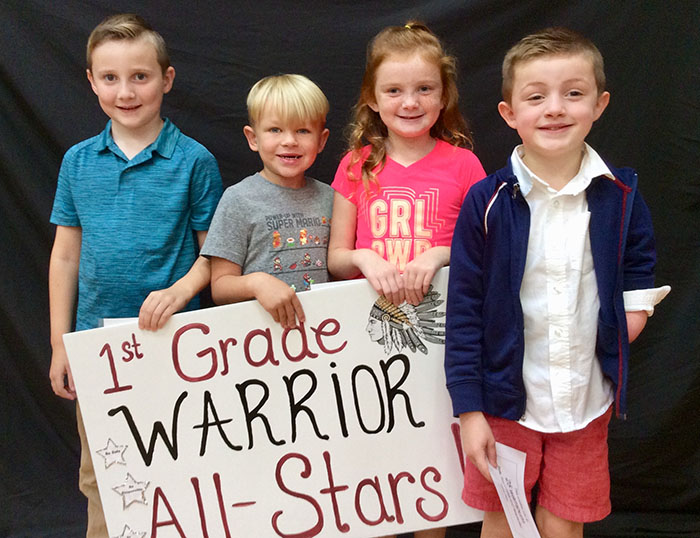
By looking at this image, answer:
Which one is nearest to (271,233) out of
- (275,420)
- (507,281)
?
(275,420)

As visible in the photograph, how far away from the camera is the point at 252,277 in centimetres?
154

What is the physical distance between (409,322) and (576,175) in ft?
1.58

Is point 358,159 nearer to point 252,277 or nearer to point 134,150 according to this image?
point 252,277

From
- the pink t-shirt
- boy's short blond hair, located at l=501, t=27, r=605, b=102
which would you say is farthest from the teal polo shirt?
boy's short blond hair, located at l=501, t=27, r=605, b=102

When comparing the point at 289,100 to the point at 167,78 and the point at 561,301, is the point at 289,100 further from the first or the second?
the point at 561,301

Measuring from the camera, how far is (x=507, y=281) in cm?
141

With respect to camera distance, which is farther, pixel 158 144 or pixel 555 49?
pixel 158 144

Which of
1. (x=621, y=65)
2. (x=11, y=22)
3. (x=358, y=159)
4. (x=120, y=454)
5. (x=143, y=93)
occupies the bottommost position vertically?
(x=120, y=454)

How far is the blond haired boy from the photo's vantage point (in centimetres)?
138

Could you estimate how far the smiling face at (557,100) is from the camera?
1354 millimetres

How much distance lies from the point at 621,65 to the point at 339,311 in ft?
3.92

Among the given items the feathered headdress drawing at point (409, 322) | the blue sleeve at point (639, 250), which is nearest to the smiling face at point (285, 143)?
the feathered headdress drawing at point (409, 322)

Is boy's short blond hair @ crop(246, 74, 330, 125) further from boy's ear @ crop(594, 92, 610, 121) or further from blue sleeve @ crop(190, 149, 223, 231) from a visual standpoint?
boy's ear @ crop(594, 92, 610, 121)

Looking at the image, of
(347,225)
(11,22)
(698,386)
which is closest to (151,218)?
(347,225)
